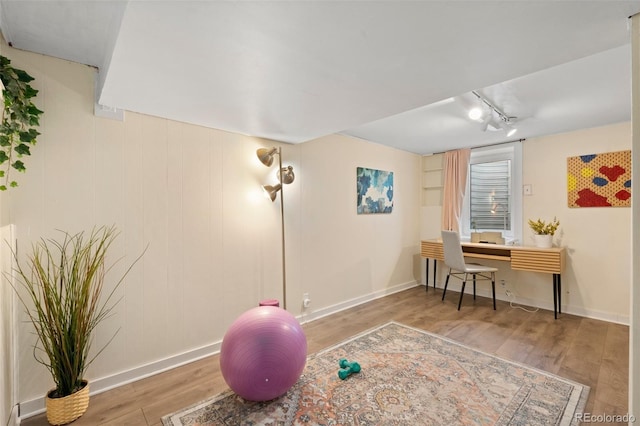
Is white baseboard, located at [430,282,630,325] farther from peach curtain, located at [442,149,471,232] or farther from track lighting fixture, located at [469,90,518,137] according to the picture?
track lighting fixture, located at [469,90,518,137]

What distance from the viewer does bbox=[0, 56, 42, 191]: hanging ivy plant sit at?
151 centimetres

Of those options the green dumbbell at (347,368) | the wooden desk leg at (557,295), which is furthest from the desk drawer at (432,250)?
the green dumbbell at (347,368)

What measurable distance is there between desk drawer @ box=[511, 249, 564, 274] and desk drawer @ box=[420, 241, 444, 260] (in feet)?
3.01

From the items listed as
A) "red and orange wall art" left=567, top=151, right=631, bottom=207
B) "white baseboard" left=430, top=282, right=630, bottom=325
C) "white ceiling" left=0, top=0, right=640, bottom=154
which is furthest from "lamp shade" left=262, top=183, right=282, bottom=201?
"red and orange wall art" left=567, top=151, right=631, bottom=207

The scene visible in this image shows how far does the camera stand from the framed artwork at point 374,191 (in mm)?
3895

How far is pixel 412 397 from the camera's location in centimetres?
189

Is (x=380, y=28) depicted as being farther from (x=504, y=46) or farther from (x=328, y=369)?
(x=328, y=369)

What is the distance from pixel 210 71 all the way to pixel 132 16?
457 mm

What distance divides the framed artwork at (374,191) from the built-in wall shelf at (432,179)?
901 millimetres

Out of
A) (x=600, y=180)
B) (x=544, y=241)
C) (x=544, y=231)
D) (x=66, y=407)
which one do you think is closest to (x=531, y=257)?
(x=544, y=241)

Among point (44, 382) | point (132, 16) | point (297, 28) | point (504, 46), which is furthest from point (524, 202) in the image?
point (44, 382)

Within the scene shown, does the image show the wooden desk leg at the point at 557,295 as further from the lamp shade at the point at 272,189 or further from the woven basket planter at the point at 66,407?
the woven basket planter at the point at 66,407

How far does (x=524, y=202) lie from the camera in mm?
3863

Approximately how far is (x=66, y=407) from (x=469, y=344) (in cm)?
306
